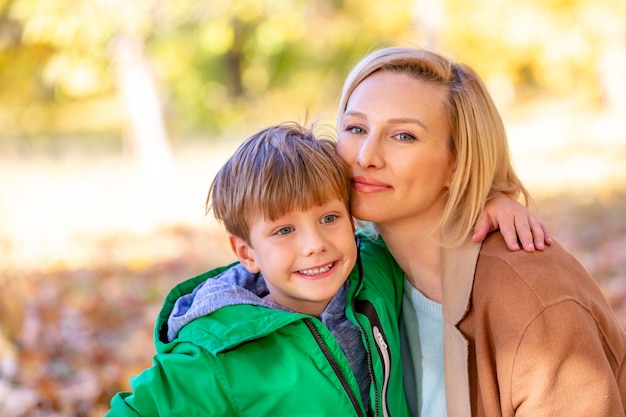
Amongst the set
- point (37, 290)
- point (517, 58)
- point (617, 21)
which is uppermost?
point (517, 58)

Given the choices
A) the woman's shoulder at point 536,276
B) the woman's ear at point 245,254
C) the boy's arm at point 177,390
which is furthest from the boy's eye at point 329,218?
the boy's arm at point 177,390

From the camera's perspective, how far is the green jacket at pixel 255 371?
6.00 feet

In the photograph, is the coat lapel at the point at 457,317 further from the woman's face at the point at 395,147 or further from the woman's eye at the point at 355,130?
the woman's eye at the point at 355,130

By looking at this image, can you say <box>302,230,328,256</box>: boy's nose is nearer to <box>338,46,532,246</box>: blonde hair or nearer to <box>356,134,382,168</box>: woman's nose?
<box>356,134,382,168</box>: woman's nose

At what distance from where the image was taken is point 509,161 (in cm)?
251

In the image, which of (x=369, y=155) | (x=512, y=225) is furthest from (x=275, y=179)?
(x=512, y=225)

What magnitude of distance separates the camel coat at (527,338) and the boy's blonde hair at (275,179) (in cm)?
48

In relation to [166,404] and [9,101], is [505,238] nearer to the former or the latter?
[166,404]

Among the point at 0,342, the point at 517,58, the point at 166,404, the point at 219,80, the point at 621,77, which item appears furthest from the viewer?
the point at 219,80

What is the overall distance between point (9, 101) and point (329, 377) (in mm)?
13380

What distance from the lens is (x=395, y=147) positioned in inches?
92.4

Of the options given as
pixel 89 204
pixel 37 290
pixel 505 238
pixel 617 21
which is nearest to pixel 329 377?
pixel 505 238

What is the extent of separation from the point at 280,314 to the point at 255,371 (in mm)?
166

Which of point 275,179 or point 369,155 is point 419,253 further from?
point 275,179
